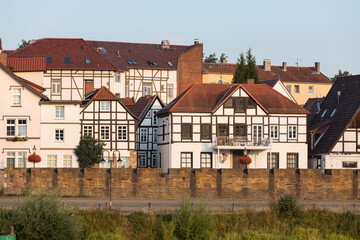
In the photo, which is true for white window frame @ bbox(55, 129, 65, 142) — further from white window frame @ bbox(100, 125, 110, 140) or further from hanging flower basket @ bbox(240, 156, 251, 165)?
hanging flower basket @ bbox(240, 156, 251, 165)

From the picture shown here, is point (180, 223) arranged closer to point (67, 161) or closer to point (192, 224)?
point (192, 224)

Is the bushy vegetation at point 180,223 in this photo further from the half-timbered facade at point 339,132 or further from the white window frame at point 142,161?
the white window frame at point 142,161

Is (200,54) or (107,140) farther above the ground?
(200,54)

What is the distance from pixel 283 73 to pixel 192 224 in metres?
63.7

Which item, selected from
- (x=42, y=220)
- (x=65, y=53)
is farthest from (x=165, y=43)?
(x=42, y=220)

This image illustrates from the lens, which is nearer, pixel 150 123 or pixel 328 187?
pixel 328 187

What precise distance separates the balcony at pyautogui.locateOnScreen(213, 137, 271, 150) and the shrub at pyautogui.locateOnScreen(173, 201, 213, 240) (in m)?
24.3

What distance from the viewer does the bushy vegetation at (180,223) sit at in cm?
3303

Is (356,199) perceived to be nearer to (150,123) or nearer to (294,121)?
(294,121)

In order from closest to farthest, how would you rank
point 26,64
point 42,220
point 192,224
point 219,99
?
point 42,220, point 192,224, point 219,99, point 26,64

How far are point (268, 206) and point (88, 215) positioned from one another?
28.5 feet

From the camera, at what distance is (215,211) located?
3844 centimetres

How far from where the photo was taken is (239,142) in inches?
2404

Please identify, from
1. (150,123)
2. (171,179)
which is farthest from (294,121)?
(171,179)
